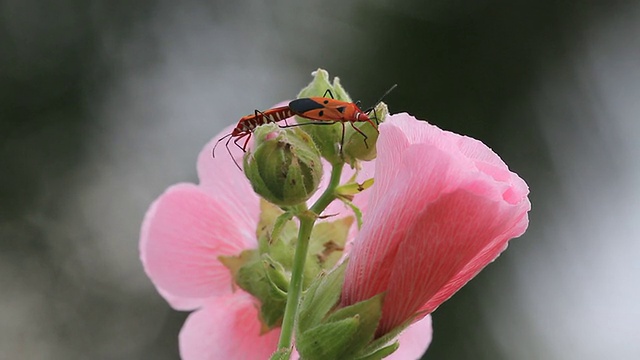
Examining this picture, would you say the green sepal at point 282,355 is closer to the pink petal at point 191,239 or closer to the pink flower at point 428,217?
the pink flower at point 428,217

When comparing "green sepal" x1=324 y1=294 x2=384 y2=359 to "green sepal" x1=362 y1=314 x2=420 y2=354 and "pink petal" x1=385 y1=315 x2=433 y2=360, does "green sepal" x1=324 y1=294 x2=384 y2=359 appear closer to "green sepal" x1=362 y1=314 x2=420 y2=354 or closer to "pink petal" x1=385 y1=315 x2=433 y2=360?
"green sepal" x1=362 y1=314 x2=420 y2=354

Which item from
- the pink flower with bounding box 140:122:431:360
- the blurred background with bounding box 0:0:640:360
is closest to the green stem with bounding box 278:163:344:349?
the pink flower with bounding box 140:122:431:360

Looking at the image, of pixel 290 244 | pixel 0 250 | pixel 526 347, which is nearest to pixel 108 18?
pixel 0 250

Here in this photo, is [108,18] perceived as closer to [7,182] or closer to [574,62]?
[7,182]

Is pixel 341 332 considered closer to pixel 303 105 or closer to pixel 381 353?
pixel 381 353

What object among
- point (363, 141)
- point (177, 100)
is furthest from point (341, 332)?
point (177, 100)

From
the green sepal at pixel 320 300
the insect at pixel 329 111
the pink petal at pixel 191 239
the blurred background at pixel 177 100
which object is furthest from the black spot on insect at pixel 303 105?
the blurred background at pixel 177 100
